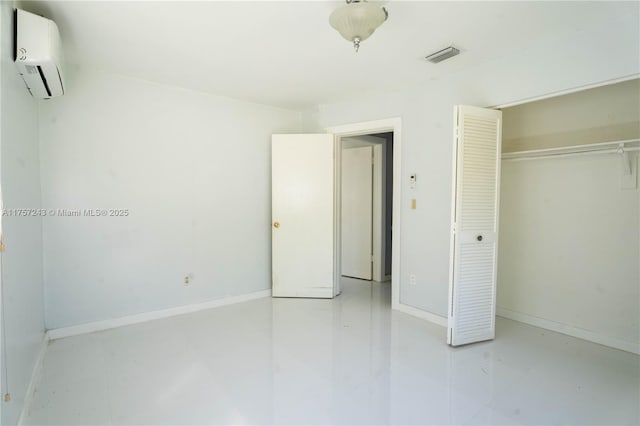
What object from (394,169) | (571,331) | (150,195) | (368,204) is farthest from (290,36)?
(571,331)

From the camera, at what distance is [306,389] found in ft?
7.14

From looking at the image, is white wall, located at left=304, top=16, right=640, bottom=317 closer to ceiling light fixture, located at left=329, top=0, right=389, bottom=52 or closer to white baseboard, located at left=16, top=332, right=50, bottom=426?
ceiling light fixture, located at left=329, top=0, right=389, bottom=52

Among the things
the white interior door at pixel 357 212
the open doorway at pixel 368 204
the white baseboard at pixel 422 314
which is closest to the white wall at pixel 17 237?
the white baseboard at pixel 422 314

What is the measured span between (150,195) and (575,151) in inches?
159

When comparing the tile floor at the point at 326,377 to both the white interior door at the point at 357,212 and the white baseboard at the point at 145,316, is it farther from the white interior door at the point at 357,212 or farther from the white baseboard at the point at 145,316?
the white interior door at the point at 357,212

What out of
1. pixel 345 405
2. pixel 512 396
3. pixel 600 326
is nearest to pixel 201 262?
pixel 345 405

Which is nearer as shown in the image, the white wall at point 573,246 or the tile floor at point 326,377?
the tile floor at point 326,377

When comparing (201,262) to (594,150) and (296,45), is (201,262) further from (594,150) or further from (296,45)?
(594,150)

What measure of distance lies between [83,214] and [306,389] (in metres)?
2.50

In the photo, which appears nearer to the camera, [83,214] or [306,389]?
[306,389]

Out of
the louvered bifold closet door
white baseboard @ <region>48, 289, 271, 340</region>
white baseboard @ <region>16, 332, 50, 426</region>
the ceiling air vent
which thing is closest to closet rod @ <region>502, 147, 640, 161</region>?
the louvered bifold closet door

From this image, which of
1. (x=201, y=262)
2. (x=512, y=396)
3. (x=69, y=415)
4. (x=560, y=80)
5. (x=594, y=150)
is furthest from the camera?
(x=201, y=262)

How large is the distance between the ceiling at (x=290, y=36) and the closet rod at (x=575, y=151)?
3.03ft

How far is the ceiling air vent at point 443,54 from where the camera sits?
263 centimetres
